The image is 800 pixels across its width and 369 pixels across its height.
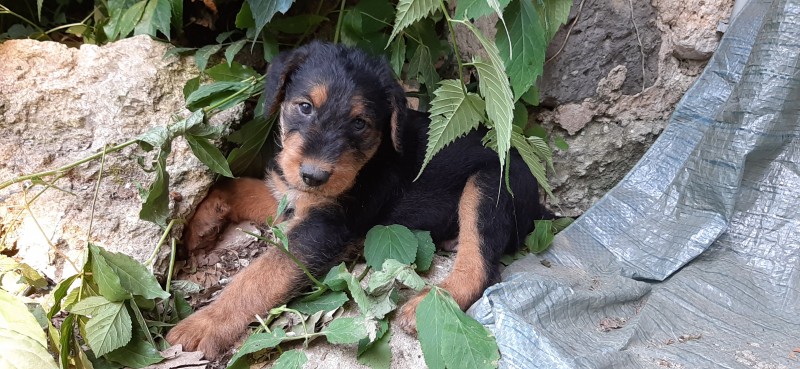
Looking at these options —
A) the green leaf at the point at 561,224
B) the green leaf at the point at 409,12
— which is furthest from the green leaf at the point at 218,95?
the green leaf at the point at 561,224

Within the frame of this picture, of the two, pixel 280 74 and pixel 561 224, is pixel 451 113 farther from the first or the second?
pixel 561 224

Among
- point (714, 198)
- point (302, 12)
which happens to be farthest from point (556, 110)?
point (302, 12)

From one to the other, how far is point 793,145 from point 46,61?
161 inches

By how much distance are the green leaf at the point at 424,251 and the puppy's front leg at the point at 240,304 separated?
611mm

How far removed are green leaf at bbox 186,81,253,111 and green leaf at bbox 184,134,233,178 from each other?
0.31 metres

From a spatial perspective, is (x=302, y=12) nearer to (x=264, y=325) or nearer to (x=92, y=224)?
(x=92, y=224)

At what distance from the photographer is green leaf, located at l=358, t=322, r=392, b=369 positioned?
2.54 metres

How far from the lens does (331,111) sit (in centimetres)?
287

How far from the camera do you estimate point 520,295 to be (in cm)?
274

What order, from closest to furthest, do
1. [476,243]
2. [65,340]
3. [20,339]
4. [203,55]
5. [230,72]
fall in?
[20,339], [65,340], [476,243], [230,72], [203,55]

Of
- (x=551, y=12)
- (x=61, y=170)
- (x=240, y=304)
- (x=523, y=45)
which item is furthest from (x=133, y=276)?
(x=551, y=12)

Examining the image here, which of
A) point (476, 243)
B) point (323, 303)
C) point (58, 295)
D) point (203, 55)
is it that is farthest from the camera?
point (203, 55)

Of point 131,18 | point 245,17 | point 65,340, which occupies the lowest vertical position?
point 65,340

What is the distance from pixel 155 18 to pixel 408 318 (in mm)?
2288
